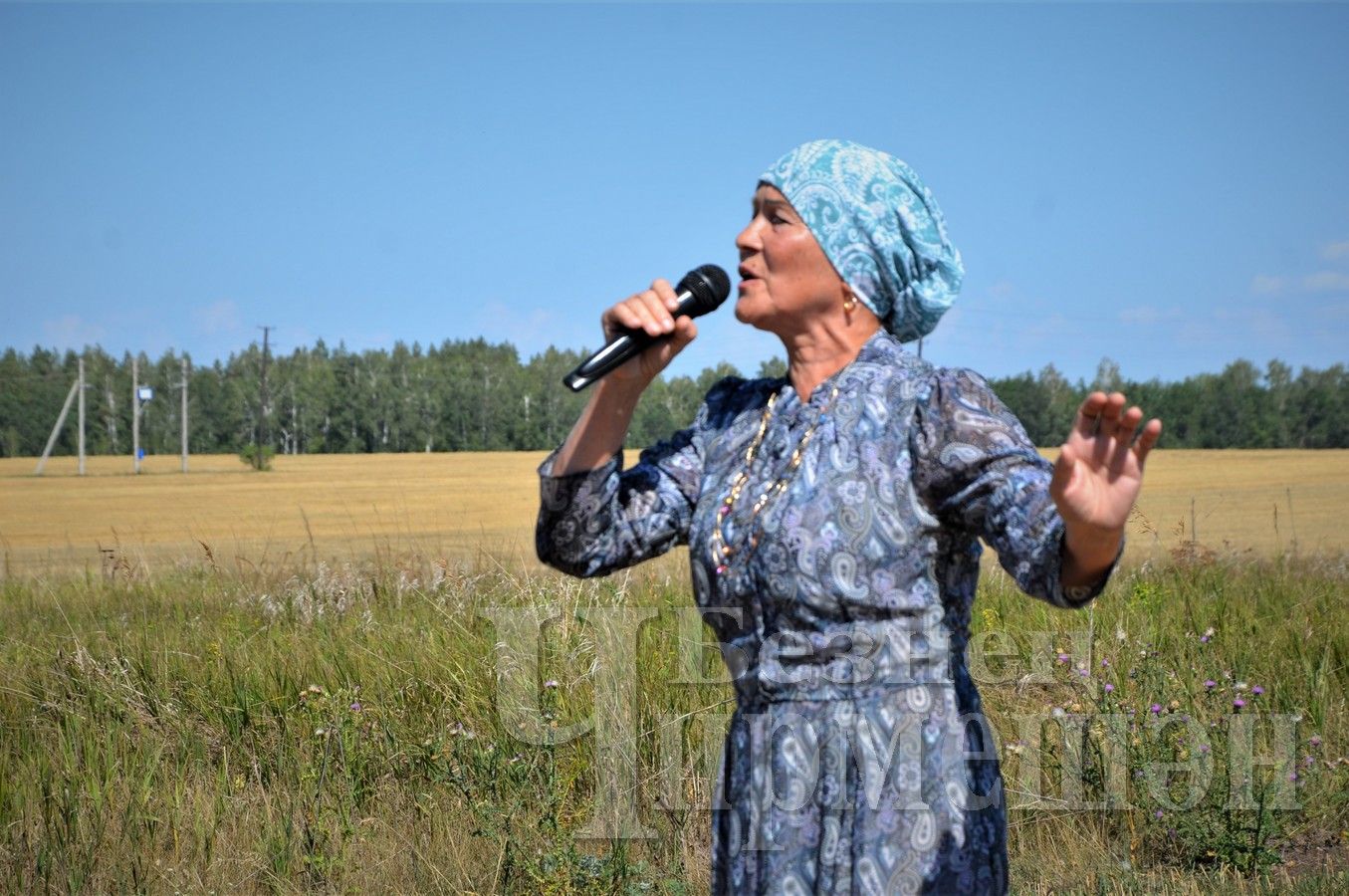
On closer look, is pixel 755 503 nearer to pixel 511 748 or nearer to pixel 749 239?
pixel 749 239

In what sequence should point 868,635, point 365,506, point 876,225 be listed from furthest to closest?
1. point 365,506
2. point 876,225
3. point 868,635

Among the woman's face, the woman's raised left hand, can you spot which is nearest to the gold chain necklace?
the woman's face

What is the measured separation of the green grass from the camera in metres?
4.36

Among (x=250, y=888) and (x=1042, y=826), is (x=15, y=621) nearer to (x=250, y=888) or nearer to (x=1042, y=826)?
(x=250, y=888)

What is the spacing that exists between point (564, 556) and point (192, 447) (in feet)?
354

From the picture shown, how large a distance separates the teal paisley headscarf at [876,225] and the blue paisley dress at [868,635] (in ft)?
0.40

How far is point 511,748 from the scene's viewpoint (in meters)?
5.08

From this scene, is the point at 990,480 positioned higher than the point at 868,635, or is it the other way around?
the point at 990,480

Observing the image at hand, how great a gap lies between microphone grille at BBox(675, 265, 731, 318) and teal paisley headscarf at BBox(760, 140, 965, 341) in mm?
201

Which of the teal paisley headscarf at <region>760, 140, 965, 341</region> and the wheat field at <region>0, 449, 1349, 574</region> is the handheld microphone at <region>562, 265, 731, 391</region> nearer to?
the teal paisley headscarf at <region>760, 140, 965, 341</region>

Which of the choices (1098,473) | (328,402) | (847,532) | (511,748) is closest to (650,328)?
(847,532)

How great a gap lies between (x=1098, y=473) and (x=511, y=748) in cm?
374

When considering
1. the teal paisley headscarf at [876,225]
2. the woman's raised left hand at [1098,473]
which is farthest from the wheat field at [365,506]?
the woman's raised left hand at [1098,473]

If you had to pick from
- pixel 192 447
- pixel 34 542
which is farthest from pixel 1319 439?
pixel 192 447
